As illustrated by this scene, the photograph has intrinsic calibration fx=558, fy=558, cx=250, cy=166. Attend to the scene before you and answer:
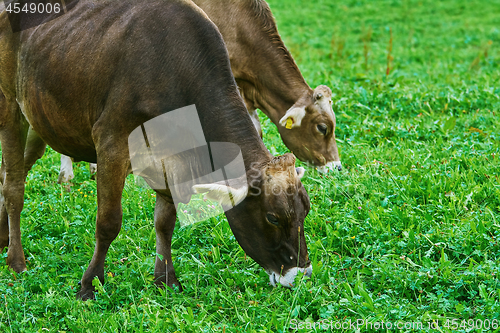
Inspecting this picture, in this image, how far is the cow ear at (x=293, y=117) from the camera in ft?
20.7

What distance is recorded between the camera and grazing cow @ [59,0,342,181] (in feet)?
20.7

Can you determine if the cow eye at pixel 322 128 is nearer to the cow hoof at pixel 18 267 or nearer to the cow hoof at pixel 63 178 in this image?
the cow hoof at pixel 63 178

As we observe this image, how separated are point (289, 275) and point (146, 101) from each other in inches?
59.7

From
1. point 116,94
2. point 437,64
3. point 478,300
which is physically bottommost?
point 437,64

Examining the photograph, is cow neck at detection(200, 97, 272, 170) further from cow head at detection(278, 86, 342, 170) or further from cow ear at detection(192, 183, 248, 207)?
cow head at detection(278, 86, 342, 170)

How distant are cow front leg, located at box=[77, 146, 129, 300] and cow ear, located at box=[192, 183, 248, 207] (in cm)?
70

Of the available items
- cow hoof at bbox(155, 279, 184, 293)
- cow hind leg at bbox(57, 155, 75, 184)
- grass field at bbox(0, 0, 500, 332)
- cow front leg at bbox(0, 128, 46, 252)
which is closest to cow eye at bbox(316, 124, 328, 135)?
grass field at bbox(0, 0, 500, 332)

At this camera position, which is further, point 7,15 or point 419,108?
point 419,108

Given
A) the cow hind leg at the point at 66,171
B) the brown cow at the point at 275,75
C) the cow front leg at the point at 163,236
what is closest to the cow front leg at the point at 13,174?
the cow front leg at the point at 163,236

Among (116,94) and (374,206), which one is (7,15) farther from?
(374,206)

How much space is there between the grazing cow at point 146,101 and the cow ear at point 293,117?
93.5 inches

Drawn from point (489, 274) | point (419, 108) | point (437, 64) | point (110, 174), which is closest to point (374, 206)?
point (489, 274)

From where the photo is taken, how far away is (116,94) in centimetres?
383

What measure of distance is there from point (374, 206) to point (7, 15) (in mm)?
3524
